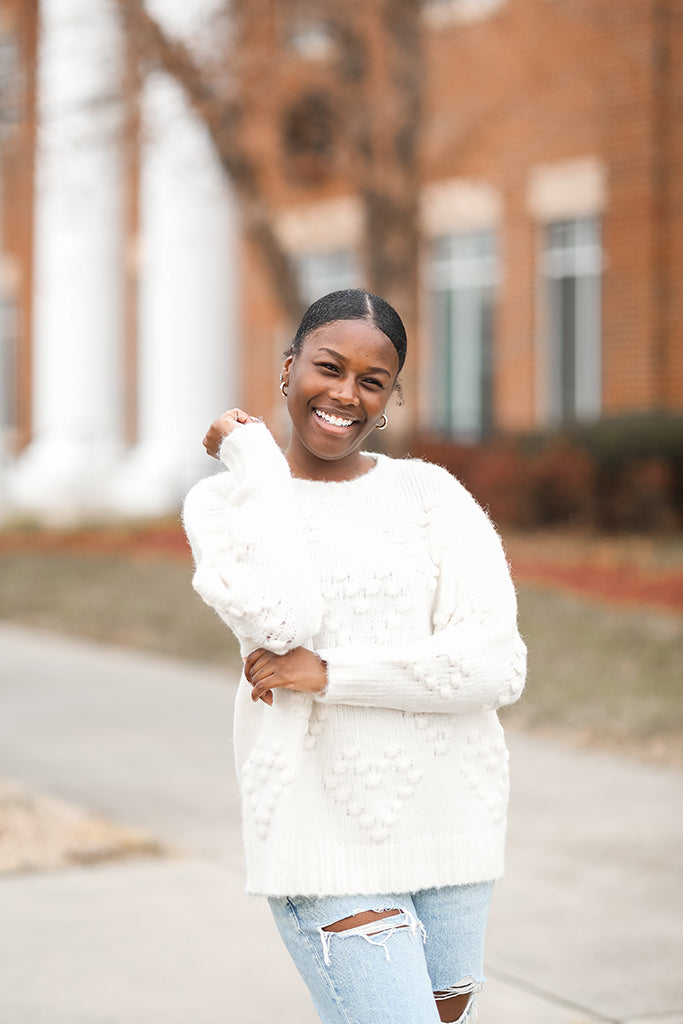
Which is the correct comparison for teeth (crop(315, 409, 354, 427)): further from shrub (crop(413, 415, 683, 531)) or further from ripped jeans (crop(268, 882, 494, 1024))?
shrub (crop(413, 415, 683, 531))

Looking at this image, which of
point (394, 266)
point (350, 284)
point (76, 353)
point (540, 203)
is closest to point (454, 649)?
point (394, 266)

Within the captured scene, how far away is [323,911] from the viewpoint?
2.51m

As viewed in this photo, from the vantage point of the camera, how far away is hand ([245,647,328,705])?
249cm

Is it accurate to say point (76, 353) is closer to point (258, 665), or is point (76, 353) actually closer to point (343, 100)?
point (343, 100)

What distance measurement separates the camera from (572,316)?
16.3m

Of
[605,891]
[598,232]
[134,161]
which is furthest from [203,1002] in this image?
[598,232]

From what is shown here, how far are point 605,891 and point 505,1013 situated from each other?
1174 mm

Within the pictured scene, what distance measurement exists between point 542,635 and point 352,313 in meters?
7.54

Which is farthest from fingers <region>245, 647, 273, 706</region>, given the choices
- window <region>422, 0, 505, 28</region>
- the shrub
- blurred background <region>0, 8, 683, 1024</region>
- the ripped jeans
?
window <region>422, 0, 505, 28</region>

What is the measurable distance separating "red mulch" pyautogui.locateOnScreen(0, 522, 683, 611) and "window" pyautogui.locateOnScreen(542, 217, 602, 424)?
3037 millimetres

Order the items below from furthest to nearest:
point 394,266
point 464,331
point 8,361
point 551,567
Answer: point 8,361 < point 464,331 < point 394,266 < point 551,567

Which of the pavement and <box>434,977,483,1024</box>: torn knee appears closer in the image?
<box>434,977,483,1024</box>: torn knee

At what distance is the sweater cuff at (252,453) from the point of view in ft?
8.46

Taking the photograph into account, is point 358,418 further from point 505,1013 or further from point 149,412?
point 149,412
